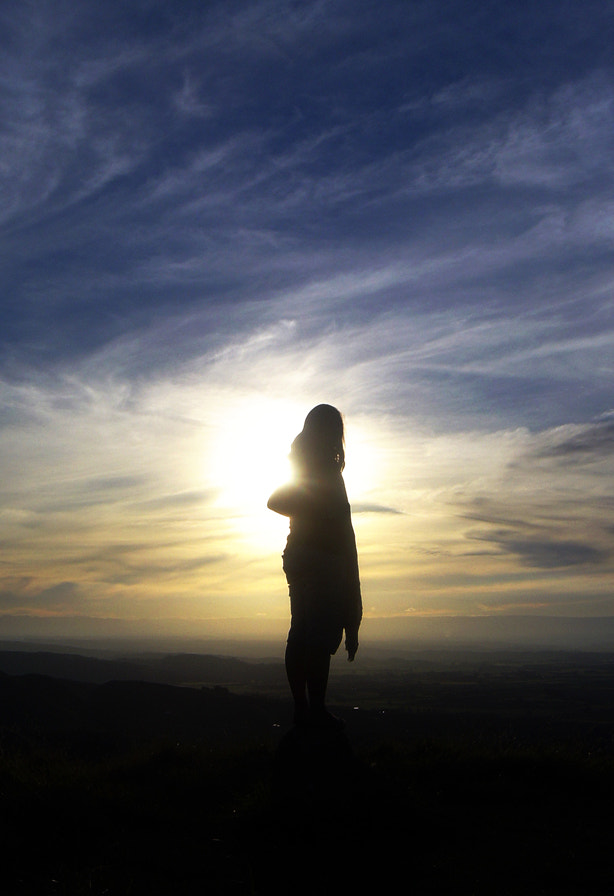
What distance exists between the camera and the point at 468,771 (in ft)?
22.6

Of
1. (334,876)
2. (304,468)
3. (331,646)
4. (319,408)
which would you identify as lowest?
(334,876)

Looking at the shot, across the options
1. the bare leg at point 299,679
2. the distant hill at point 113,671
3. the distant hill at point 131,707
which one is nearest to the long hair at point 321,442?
the bare leg at point 299,679

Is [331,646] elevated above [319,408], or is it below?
below

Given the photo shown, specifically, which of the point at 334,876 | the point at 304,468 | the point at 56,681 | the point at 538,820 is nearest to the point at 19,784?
the point at 334,876

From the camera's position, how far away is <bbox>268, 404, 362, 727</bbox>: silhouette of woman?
22.0 ft

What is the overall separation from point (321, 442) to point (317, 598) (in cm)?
163

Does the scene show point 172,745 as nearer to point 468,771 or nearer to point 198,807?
point 198,807

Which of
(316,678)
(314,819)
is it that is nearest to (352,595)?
(316,678)

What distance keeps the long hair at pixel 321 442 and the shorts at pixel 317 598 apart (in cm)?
93

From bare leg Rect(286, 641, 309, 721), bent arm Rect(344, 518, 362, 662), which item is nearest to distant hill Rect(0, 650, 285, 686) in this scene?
bare leg Rect(286, 641, 309, 721)

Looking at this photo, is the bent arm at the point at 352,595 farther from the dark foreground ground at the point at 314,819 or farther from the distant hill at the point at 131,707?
the distant hill at the point at 131,707

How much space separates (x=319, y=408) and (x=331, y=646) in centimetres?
248

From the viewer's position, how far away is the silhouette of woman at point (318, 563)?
6.71 meters

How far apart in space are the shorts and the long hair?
93 cm
